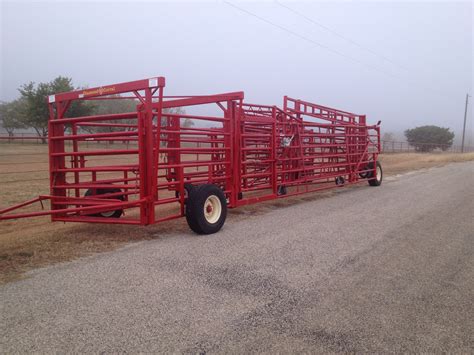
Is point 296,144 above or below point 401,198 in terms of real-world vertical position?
above

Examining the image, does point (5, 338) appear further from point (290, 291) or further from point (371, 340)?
point (371, 340)

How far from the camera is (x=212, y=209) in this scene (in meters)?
6.56

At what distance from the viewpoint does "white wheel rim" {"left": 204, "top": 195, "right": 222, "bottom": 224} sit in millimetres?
6406

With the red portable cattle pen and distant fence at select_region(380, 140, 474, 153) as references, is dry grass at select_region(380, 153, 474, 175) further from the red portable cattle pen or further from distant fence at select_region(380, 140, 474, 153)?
the red portable cattle pen

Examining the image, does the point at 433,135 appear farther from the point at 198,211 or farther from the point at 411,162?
the point at 198,211

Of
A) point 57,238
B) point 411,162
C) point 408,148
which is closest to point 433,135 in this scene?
point 408,148

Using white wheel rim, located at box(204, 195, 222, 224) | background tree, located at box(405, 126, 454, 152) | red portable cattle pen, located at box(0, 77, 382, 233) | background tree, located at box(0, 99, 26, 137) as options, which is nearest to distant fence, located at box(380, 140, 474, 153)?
background tree, located at box(405, 126, 454, 152)

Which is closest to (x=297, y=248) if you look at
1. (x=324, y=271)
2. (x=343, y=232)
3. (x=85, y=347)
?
(x=324, y=271)

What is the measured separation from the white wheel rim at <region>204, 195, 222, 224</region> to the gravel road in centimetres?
42

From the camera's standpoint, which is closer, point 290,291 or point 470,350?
point 470,350

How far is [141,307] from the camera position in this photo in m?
3.46

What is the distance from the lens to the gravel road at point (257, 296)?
9.61 feet

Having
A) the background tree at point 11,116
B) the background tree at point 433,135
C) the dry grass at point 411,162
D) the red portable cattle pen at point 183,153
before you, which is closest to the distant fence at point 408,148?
the background tree at point 433,135

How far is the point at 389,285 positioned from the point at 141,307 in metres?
2.66
